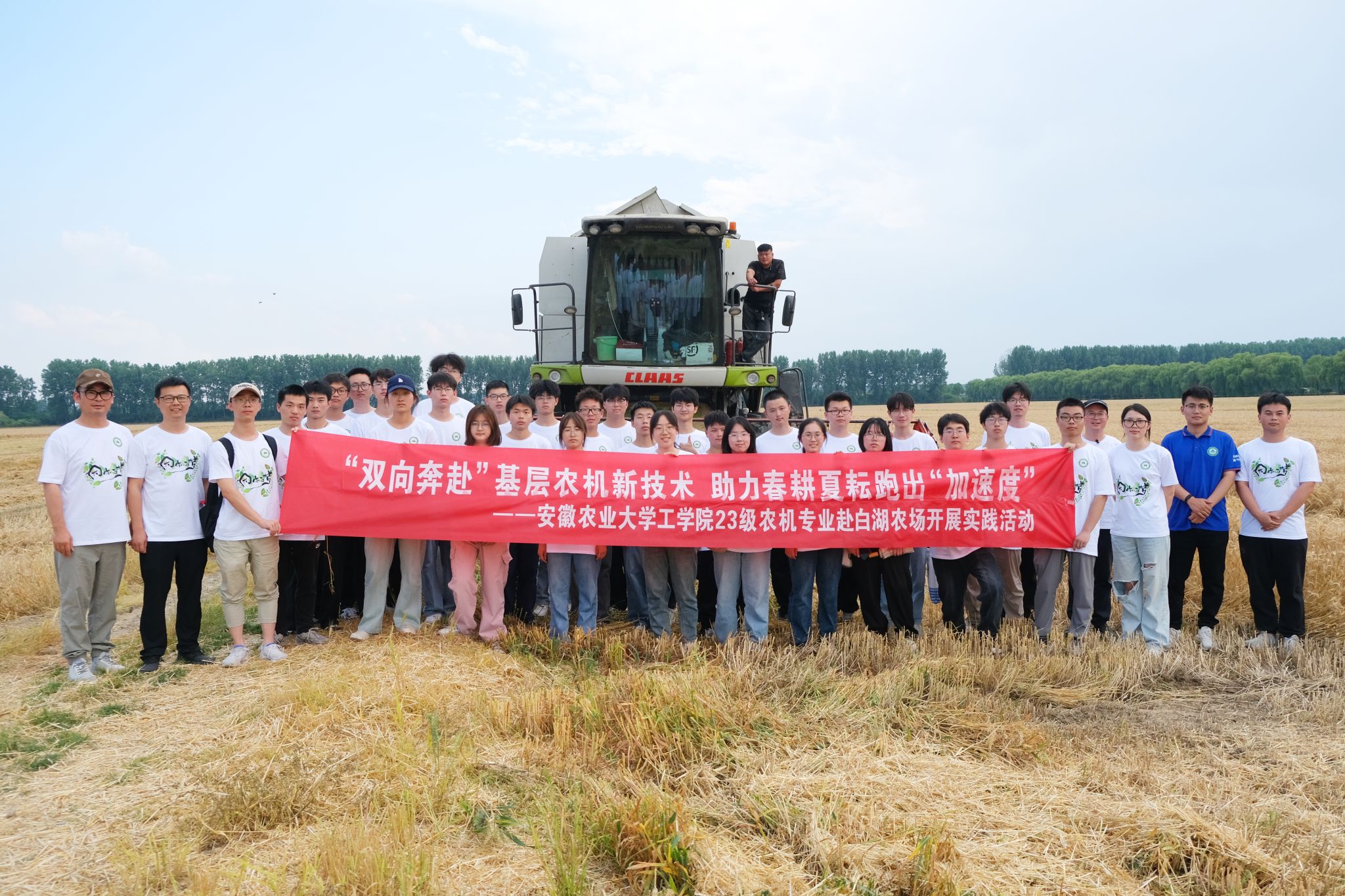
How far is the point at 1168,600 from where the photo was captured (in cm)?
639

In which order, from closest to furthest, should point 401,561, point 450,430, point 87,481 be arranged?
point 87,481 → point 401,561 → point 450,430

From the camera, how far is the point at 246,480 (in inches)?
223

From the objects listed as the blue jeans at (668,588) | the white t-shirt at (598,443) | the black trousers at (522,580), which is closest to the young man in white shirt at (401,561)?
the black trousers at (522,580)

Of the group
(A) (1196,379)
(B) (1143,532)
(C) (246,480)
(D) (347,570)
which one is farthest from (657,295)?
(A) (1196,379)

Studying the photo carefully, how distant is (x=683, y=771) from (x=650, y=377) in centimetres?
648

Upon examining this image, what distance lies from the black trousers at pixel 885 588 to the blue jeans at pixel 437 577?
130 inches

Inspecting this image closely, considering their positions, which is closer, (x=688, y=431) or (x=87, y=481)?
(x=87, y=481)

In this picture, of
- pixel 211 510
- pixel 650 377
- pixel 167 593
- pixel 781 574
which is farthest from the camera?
pixel 650 377

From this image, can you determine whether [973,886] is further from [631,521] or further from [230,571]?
[230,571]

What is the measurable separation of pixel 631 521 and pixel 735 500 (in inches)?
30.5

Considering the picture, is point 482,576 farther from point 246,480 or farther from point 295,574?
point 246,480

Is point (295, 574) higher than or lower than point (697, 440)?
lower

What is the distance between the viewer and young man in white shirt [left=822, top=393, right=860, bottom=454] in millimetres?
6293

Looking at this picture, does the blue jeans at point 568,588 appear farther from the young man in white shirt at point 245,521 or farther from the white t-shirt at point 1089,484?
the white t-shirt at point 1089,484
